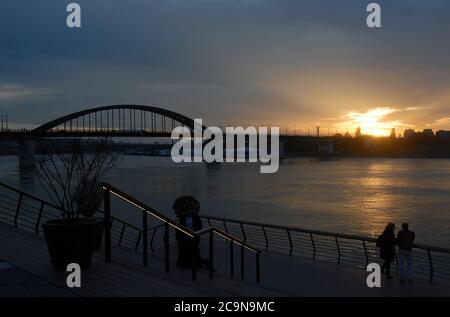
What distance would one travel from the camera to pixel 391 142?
553ft

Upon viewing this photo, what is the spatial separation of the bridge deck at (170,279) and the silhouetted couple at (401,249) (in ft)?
1.03

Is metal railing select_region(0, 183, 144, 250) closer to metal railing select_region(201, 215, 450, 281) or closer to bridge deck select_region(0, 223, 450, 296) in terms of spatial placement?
bridge deck select_region(0, 223, 450, 296)

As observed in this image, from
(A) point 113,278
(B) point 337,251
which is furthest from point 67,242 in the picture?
(B) point 337,251

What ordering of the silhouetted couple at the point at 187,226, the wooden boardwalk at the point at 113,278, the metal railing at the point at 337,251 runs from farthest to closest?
the metal railing at the point at 337,251 < the silhouetted couple at the point at 187,226 < the wooden boardwalk at the point at 113,278

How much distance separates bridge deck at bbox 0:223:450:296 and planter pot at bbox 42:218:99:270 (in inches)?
6.2

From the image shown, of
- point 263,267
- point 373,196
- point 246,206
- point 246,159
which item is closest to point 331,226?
point 246,206

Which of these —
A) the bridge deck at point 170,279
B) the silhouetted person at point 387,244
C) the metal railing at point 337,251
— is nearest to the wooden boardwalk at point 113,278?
the bridge deck at point 170,279

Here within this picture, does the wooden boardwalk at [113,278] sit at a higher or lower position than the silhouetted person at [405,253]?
higher

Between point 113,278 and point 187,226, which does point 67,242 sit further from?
point 187,226

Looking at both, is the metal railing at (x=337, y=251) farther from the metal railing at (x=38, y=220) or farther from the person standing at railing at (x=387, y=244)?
the person standing at railing at (x=387, y=244)

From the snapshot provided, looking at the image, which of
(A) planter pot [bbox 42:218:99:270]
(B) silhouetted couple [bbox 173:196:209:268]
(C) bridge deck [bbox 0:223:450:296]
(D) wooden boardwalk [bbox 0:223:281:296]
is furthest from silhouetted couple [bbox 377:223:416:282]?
(A) planter pot [bbox 42:218:99:270]

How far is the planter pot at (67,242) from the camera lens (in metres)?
5.51

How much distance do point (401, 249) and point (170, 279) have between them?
5.69 m
